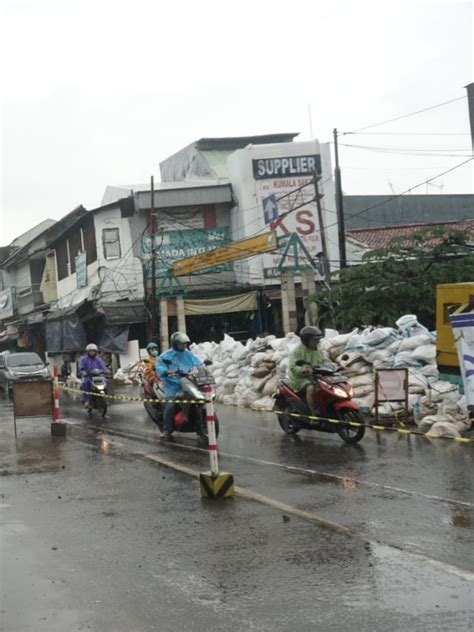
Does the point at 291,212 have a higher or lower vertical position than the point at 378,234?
higher

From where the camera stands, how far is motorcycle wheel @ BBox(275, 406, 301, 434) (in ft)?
45.9

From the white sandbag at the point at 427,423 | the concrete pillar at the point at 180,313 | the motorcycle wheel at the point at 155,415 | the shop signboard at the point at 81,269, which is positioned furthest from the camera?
the shop signboard at the point at 81,269

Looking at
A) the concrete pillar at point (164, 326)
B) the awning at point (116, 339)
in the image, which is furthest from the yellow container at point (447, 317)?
the awning at point (116, 339)

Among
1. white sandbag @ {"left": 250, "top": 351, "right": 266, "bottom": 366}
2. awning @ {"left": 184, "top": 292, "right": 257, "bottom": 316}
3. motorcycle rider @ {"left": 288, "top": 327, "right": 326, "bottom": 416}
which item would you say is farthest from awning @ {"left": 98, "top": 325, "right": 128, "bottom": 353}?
motorcycle rider @ {"left": 288, "top": 327, "right": 326, "bottom": 416}

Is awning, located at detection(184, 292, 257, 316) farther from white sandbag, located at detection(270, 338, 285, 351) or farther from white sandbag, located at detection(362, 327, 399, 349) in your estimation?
white sandbag, located at detection(362, 327, 399, 349)

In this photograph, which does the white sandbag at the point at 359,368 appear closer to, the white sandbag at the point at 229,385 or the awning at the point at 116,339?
the white sandbag at the point at 229,385

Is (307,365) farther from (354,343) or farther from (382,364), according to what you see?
(354,343)

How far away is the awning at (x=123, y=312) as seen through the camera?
129ft

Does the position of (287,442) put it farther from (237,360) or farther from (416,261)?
(416,261)

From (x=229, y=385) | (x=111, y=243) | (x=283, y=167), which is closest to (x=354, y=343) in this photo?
(x=229, y=385)

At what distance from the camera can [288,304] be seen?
113 feet

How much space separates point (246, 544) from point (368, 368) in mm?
10993

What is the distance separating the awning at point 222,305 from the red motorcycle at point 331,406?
24393 millimetres

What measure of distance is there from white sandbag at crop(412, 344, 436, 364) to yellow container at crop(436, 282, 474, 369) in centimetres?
103
